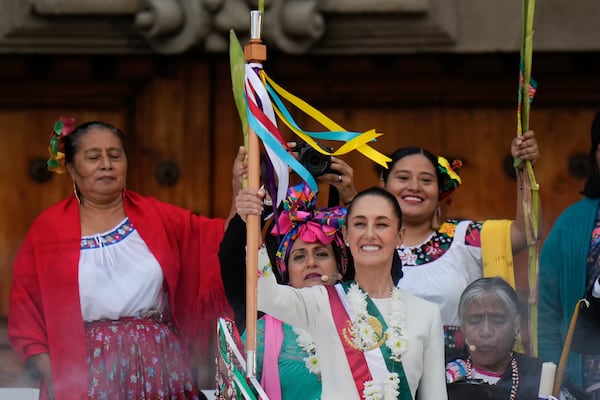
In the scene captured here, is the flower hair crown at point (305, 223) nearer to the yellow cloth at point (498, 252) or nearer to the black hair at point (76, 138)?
the yellow cloth at point (498, 252)

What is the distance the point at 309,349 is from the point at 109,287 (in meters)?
0.85

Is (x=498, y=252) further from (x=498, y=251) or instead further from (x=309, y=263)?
(x=309, y=263)

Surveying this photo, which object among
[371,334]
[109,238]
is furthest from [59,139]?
[371,334]

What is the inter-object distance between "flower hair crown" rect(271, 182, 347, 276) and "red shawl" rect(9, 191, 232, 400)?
528 millimetres

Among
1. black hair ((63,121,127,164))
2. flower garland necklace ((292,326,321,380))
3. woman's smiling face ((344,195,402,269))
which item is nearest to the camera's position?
woman's smiling face ((344,195,402,269))

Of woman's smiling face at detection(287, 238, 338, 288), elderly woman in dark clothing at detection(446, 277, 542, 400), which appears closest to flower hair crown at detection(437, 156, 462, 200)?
elderly woman in dark clothing at detection(446, 277, 542, 400)

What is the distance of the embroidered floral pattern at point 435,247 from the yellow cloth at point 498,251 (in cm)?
3

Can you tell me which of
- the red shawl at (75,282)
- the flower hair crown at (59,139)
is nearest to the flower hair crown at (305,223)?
the red shawl at (75,282)

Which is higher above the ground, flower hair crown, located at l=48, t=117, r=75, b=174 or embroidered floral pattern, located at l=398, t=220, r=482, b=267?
flower hair crown, located at l=48, t=117, r=75, b=174

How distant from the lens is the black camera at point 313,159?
5.53 meters

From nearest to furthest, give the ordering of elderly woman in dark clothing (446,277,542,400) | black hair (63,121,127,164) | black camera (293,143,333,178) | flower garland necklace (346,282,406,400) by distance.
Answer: flower garland necklace (346,282,406,400)
elderly woman in dark clothing (446,277,542,400)
black camera (293,143,333,178)
black hair (63,121,127,164)

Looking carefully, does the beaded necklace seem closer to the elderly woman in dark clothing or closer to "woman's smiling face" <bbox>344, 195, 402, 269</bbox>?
the elderly woman in dark clothing

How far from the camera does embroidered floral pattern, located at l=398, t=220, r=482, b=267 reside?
5.74 meters

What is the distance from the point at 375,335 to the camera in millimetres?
4941
